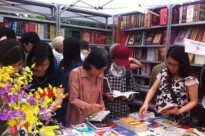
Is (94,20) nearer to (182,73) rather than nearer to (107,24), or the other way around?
(107,24)

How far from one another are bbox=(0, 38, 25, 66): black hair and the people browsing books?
3.09 feet

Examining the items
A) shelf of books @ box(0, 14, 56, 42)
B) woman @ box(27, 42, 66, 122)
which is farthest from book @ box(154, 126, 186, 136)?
shelf of books @ box(0, 14, 56, 42)

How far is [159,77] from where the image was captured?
2.07 m

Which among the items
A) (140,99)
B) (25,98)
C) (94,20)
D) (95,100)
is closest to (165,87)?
(95,100)

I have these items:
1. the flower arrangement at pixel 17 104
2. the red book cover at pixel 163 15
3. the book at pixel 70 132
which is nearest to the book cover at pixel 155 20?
the red book cover at pixel 163 15

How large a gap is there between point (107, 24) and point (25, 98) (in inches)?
176

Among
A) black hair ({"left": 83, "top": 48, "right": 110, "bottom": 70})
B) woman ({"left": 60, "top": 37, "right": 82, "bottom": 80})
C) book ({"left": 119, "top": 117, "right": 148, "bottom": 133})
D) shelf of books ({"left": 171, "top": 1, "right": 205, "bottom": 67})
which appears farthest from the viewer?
shelf of books ({"left": 171, "top": 1, "right": 205, "bottom": 67})

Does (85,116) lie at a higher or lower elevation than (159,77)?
lower

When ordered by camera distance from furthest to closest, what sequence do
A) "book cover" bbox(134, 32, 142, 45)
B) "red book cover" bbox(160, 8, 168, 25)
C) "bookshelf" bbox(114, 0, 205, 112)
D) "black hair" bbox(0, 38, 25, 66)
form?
"book cover" bbox(134, 32, 142, 45), "red book cover" bbox(160, 8, 168, 25), "bookshelf" bbox(114, 0, 205, 112), "black hair" bbox(0, 38, 25, 66)

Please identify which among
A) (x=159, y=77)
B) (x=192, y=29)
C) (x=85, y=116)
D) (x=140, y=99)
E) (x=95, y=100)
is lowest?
(x=140, y=99)

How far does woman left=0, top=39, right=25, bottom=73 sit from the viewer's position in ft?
4.45

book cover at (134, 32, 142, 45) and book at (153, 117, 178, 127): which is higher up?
book cover at (134, 32, 142, 45)

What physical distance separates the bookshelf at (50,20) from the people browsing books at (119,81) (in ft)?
7.01

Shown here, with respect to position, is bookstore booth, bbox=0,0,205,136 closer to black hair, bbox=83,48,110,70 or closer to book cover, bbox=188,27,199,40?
book cover, bbox=188,27,199,40
